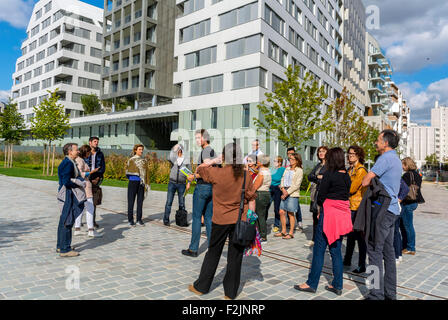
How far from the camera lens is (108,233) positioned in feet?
23.8

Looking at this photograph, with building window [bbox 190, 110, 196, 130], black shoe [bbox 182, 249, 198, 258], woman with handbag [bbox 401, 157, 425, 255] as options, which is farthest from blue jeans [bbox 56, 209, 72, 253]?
building window [bbox 190, 110, 196, 130]

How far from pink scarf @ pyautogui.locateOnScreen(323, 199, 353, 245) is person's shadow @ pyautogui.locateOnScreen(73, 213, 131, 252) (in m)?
4.30

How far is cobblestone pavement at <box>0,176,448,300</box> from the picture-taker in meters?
4.04

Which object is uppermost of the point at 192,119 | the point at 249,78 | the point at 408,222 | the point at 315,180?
the point at 249,78

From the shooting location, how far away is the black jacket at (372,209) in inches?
155

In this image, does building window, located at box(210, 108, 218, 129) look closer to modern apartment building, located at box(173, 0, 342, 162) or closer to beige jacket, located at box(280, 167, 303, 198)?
modern apartment building, located at box(173, 0, 342, 162)

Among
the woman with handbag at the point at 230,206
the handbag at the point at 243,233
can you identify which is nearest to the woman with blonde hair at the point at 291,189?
the woman with handbag at the point at 230,206

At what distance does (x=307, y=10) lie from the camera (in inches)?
1487

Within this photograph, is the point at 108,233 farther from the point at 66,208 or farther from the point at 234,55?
the point at 234,55

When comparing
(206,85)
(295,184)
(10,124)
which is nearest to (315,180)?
(295,184)

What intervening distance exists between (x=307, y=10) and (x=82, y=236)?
3851cm

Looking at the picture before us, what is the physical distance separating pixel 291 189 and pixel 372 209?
3.31 metres
